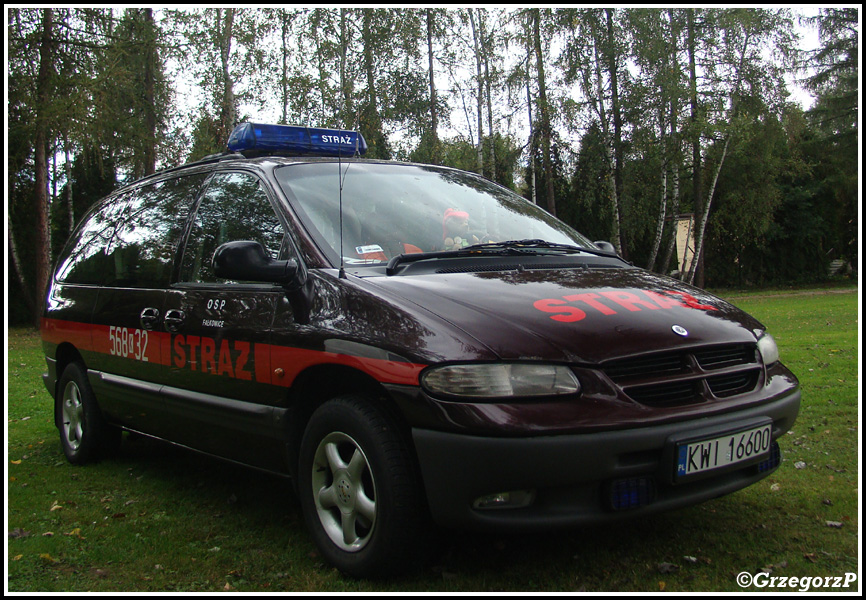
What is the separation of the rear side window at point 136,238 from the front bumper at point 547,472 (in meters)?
2.30

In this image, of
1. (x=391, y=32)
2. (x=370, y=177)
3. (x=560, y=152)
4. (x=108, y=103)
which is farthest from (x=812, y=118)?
(x=370, y=177)

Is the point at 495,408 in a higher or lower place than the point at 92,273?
lower

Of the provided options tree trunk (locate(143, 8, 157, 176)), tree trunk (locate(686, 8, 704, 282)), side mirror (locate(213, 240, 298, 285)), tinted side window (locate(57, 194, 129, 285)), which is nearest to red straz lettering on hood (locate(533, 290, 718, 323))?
side mirror (locate(213, 240, 298, 285))

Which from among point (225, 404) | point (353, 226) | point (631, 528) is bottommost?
point (631, 528)

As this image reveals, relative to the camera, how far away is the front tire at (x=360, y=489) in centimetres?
270

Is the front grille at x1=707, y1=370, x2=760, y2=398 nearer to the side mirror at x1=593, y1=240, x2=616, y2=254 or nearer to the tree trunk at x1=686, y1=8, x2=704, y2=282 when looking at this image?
the side mirror at x1=593, y1=240, x2=616, y2=254

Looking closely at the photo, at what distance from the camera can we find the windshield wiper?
3277 millimetres

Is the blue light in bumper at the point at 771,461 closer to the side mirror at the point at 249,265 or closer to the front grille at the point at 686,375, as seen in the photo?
the front grille at the point at 686,375

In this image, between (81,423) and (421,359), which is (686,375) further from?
(81,423)

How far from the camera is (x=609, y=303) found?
2959mm

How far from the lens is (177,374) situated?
391 centimetres

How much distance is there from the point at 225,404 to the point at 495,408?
1.61 meters

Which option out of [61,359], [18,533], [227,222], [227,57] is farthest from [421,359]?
[227,57]

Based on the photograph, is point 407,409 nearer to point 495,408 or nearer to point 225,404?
point 495,408
